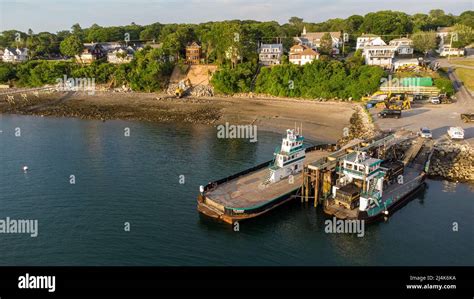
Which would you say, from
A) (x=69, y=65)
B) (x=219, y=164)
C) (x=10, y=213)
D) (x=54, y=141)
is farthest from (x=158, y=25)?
(x=10, y=213)

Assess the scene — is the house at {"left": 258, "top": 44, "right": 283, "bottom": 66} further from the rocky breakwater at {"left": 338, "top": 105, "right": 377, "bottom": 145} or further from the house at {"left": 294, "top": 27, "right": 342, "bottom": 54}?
the rocky breakwater at {"left": 338, "top": 105, "right": 377, "bottom": 145}

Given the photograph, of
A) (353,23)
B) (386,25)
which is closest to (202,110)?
(386,25)

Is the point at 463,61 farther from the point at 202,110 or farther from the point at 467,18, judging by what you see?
the point at 202,110

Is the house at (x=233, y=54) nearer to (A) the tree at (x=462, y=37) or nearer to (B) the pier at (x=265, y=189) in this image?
(B) the pier at (x=265, y=189)

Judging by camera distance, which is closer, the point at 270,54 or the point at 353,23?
the point at 270,54

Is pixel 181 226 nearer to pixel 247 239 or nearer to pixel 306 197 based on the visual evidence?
pixel 247 239

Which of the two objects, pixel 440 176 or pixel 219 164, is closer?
pixel 440 176
